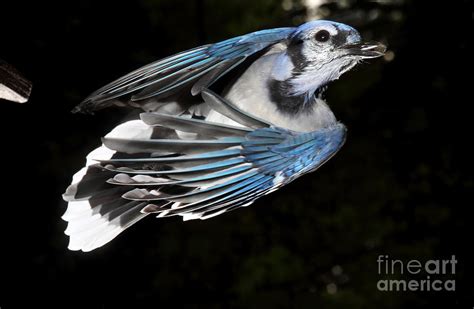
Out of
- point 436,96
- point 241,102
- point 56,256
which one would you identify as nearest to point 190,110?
point 241,102

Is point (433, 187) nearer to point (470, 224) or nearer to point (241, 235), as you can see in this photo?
point (470, 224)

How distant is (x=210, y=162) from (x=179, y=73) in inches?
9.3

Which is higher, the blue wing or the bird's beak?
the bird's beak

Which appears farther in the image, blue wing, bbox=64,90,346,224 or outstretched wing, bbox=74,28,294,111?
outstretched wing, bbox=74,28,294,111

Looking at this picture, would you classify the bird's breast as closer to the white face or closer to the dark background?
the white face

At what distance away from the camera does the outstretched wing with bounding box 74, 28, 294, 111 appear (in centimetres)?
167

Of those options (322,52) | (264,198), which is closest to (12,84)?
(322,52)

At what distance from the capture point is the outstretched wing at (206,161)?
1.55 m

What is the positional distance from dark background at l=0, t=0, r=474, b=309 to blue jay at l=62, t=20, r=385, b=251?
1564mm

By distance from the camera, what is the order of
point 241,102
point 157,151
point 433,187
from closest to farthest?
point 157,151
point 241,102
point 433,187

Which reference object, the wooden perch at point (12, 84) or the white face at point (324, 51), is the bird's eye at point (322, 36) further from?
the wooden perch at point (12, 84)

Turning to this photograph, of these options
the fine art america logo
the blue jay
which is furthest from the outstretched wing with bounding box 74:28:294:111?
the fine art america logo

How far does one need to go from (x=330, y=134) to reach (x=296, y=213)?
2994mm

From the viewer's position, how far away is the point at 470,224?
4.13 m
